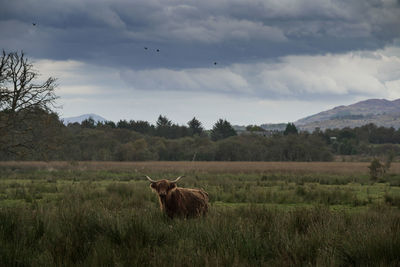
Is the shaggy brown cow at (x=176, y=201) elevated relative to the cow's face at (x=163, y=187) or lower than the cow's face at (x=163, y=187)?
lower

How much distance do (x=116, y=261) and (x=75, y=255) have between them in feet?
2.71

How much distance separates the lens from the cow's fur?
9.43 m

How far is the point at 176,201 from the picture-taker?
965 centimetres

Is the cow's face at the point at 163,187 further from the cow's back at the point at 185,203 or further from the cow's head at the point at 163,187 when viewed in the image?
the cow's back at the point at 185,203

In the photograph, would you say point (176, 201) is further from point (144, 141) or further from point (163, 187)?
point (144, 141)

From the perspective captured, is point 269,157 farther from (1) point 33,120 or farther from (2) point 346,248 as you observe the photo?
(2) point 346,248

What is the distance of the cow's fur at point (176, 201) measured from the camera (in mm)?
9430

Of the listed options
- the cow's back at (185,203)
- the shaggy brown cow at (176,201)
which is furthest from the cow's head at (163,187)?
the cow's back at (185,203)

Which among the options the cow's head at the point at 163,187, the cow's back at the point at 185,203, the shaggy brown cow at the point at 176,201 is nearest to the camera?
the cow's head at the point at 163,187

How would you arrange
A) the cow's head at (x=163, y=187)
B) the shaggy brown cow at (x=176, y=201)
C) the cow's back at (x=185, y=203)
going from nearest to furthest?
the cow's head at (x=163, y=187) < the shaggy brown cow at (x=176, y=201) < the cow's back at (x=185, y=203)

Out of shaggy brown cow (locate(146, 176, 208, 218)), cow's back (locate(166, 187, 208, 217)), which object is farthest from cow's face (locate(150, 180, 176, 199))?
cow's back (locate(166, 187, 208, 217))

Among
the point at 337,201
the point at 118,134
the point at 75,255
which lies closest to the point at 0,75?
the point at 75,255

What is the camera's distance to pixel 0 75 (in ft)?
48.5

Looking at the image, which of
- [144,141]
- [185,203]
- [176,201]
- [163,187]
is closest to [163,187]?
[163,187]
